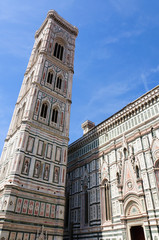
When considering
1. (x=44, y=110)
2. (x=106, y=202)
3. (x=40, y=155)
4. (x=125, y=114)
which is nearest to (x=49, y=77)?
(x=44, y=110)

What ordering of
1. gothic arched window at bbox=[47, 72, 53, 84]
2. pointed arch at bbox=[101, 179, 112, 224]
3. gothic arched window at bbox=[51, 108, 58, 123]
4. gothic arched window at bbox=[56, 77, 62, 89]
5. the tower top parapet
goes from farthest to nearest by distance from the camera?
the tower top parapet < gothic arched window at bbox=[56, 77, 62, 89] < gothic arched window at bbox=[47, 72, 53, 84] < gothic arched window at bbox=[51, 108, 58, 123] < pointed arch at bbox=[101, 179, 112, 224]

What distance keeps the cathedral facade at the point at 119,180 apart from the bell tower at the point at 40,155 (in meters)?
2.78

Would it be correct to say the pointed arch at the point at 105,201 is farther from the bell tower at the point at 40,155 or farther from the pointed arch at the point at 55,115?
the pointed arch at the point at 55,115

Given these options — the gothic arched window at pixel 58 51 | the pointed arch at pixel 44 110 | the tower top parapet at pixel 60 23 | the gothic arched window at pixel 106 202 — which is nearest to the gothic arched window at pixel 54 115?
the pointed arch at pixel 44 110

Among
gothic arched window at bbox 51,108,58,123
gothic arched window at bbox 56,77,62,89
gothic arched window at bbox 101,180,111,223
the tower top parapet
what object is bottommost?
gothic arched window at bbox 101,180,111,223

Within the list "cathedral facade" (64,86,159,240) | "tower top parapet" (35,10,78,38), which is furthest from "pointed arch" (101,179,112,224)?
"tower top parapet" (35,10,78,38)

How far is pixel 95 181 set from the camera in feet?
61.8

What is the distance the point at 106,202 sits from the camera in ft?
55.5

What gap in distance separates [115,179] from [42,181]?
19.9 ft

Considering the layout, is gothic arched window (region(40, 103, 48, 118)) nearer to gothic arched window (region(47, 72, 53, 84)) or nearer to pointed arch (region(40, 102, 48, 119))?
pointed arch (region(40, 102, 48, 119))

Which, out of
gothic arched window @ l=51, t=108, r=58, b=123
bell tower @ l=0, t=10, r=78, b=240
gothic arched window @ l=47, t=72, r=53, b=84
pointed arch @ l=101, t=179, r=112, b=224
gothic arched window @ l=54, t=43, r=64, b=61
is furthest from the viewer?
gothic arched window @ l=54, t=43, r=64, b=61

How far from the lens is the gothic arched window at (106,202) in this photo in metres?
16.4

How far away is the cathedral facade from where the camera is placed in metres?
14.0

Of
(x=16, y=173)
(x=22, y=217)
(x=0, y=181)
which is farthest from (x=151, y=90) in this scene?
(x=0, y=181)
